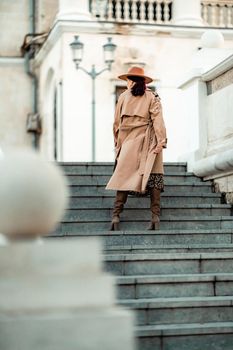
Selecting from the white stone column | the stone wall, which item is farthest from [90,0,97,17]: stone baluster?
the stone wall

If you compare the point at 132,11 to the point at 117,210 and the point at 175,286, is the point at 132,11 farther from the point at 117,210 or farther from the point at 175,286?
the point at 175,286

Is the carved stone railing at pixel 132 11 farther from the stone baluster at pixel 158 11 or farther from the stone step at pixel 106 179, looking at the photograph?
the stone step at pixel 106 179

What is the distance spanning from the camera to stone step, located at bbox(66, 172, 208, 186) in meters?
14.0

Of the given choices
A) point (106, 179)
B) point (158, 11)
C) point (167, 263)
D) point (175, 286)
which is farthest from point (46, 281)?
point (158, 11)

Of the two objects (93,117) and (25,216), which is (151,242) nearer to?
(25,216)

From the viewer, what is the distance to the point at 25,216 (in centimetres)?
499

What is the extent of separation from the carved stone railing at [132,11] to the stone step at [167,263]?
45.6 ft

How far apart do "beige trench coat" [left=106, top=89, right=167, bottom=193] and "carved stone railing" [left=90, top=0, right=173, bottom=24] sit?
11.3 metres

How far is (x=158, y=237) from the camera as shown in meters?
11.5

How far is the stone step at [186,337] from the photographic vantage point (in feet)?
28.3

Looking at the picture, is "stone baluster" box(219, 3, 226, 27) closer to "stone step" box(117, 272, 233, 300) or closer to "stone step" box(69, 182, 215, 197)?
"stone step" box(69, 182, 215, 197)

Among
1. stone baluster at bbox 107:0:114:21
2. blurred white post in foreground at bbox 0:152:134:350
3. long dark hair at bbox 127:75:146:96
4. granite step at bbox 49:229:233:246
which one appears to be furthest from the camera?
stone baluster at bbox 107:0:114:21

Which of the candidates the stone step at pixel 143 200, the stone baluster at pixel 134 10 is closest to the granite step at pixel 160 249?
the stone step at pixel 143 200

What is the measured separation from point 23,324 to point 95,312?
0.36 metres
